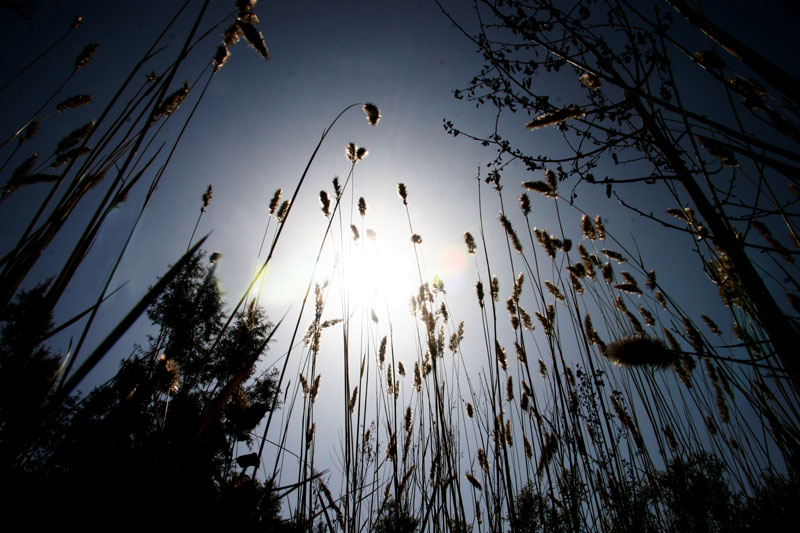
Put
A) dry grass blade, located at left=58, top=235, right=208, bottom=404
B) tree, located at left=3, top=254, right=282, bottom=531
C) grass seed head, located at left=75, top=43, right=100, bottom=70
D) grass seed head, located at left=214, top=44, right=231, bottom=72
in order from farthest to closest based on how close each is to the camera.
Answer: grass seed head, located at left=75, top=43, right=100, bottom=70, grass seed head, located at left=214, top=44, right=231, bottom=72, tree, located at left=3, top=254, right=282, bottom=531, dry grass blade, located at left=58, top=235, right=208, bottom=404

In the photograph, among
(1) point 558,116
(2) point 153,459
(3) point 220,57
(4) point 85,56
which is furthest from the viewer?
(4) point 85,56

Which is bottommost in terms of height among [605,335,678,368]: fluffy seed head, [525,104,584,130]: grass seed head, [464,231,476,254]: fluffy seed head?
[605,335,678,368]: fluffy seed head

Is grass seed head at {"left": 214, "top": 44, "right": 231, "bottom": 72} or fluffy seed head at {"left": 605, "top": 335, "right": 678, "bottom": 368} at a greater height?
grass seed head at {"left": 214, "top": 44, "right": 231, "bottom": 72}

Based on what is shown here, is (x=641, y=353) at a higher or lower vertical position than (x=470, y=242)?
lower

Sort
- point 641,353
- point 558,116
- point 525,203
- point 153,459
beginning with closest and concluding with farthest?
point 153,459, point 641,353, point 558,116, point 525,203

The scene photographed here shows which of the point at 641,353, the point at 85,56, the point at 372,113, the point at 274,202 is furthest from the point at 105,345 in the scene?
the point at 85,56

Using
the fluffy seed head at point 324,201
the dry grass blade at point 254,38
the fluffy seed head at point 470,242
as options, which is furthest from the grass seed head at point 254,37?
the fluffy seed head at point 470,242

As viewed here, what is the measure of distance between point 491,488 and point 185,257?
244cm

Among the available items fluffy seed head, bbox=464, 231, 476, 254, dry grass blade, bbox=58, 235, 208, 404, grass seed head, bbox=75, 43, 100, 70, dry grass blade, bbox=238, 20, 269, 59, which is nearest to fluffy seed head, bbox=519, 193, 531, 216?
fluffy seed head, bbox=464, 231, 476, 254

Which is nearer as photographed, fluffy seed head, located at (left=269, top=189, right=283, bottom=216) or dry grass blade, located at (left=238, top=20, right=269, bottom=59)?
dry grass blade, located at (left=238, top=20, right=269, bottom=59)

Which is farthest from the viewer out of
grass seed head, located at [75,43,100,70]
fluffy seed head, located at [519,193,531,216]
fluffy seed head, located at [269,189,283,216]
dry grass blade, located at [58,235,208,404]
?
fluffy seed head, located at [519,193,531,216]

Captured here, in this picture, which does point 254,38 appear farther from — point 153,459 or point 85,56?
point 153,459

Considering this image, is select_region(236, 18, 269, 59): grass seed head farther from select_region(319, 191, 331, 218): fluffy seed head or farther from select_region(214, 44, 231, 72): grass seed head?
select_region(319, 191, 331, 218): fluffy seed head

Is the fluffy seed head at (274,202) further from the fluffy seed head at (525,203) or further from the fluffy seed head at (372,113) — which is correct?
the fluffy seed head at (525,203)
